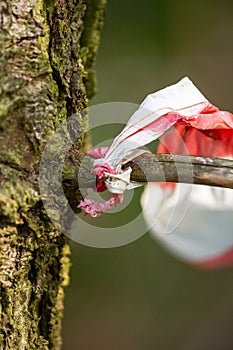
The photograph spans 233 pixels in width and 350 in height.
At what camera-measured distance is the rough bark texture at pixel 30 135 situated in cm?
56

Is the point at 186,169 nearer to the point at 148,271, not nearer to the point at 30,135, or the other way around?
the point at 30,135

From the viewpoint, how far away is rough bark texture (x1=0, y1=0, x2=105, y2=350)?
1.84 ft

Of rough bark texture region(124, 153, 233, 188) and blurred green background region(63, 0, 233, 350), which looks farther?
blurred green background region(63, 0, 233, 350)

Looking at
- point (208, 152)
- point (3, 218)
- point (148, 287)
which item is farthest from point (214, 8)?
point (3, 218)

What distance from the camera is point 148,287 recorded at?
2.45 meters

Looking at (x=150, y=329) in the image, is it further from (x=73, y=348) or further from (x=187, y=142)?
(x=187, y=142)

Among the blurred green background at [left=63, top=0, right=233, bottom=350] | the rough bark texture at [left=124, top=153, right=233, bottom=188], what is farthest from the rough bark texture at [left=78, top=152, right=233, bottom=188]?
the blurred green background at [left=63, top=0, right=233, bottom=350]

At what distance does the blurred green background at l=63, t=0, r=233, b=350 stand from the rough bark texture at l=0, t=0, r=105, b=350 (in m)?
1.73

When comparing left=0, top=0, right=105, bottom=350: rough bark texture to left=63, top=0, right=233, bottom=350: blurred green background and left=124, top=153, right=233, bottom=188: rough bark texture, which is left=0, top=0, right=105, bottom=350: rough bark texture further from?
left=63, top=0, right=233, bottom=350: blurred green background

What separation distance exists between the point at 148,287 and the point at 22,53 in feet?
6.39

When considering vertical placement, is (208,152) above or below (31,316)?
above

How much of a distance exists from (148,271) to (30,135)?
191cm

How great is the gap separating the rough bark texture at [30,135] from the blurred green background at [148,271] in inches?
68.3

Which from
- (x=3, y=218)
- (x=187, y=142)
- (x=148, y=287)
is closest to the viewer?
(x=3, y=218)
